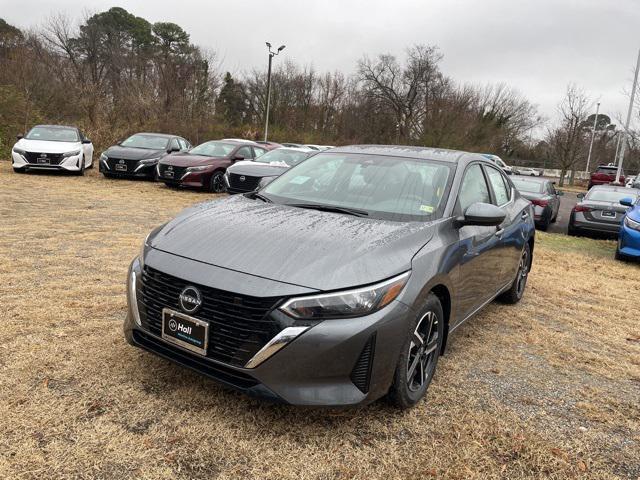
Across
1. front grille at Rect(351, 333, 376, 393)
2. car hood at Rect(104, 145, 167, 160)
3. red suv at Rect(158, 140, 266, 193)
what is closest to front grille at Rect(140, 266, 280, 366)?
front grille at Rect(351, 333, 376, 393)

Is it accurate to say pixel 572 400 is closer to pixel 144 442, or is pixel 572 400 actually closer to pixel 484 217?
pixel 484 217

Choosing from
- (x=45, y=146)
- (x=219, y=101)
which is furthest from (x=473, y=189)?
(x=219, y=101)

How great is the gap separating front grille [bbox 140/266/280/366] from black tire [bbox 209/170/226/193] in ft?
34.5

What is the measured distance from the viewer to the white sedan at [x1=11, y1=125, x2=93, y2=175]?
13.0 m

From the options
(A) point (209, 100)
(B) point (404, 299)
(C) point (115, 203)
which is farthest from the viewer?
(A) point (209, 100)

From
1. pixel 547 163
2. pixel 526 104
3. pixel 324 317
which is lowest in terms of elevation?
pixel 324 317

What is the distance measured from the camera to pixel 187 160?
12750 mm

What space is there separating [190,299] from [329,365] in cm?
77

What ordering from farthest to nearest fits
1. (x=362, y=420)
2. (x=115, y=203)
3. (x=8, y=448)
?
(x=115, y=203)
(x=362, y=420)
(x=8, y=448)

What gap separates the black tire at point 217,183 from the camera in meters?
12.7

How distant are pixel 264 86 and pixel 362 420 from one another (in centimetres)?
4119

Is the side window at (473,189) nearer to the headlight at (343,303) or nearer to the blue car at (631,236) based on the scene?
the headlight at (343,303)

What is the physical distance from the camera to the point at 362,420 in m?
2.70

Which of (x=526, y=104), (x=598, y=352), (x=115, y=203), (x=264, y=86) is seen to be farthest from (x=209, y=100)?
(x=526, y=104)
